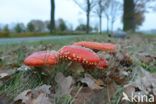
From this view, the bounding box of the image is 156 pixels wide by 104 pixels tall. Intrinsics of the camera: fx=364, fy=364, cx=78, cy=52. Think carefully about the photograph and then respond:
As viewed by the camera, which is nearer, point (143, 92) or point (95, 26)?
point (143, 92)

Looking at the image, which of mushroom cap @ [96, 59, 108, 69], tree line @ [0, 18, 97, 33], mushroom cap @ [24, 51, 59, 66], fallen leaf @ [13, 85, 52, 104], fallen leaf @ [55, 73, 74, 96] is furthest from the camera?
tree line @ [0, 18, 97, 33]

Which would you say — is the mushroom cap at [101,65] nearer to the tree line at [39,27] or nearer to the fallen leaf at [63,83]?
the fallen leaf at [63,83]

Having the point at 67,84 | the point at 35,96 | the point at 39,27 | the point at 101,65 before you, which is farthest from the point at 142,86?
the point at 39,27

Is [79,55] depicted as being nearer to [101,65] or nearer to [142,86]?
[101,65]

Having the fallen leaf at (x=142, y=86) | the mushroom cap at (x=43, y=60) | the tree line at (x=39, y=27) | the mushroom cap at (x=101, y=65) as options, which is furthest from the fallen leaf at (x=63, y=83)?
the tree line at (x=39, y=27)

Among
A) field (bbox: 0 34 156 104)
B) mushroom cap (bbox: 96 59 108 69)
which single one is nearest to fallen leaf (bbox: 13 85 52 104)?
field (bbox: 0 34 156 104)

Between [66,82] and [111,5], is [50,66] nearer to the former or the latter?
[66,82]

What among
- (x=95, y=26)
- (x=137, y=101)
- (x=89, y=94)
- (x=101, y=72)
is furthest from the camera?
(x=95, y=26)

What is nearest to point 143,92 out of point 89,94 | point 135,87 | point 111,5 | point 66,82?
point 135,87

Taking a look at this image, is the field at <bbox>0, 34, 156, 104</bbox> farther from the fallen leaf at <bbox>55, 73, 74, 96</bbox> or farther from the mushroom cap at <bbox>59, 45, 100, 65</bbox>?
the mushroom cap at <bbox>59, 45, 100, 65</bbox>

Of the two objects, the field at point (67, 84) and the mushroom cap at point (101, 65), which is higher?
the mushroom cap at point (101, 65)

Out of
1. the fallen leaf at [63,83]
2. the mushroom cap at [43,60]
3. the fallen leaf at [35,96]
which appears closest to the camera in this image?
the fallen leaf at [35,96]
